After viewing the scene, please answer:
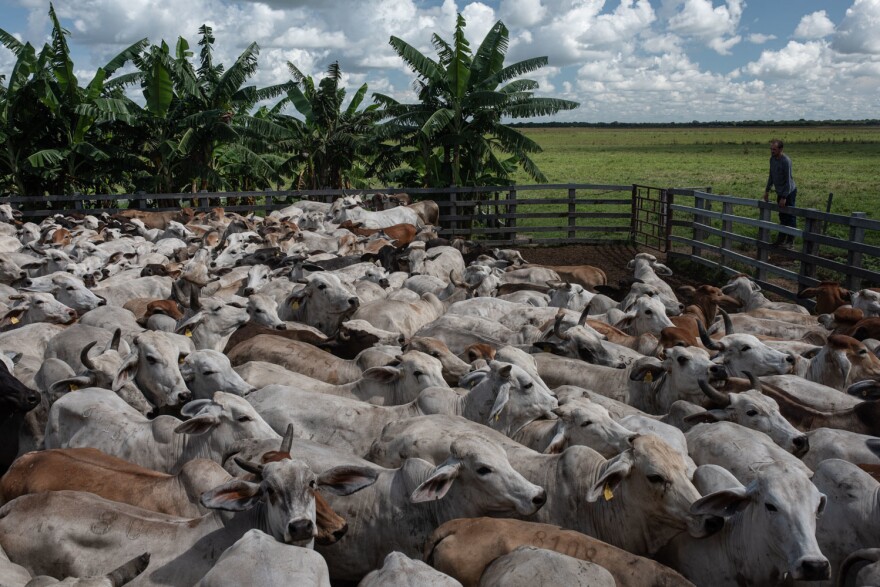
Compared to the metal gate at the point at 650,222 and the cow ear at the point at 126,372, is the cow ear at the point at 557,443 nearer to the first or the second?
the cow ear at the point at 126,372

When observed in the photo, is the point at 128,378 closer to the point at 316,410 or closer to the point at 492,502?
the point at 316,410

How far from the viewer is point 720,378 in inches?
283

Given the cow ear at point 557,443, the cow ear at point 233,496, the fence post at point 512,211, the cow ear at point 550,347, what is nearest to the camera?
the cow ear at point 233,496

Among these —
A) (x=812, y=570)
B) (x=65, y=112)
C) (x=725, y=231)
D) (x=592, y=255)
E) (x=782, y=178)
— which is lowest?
(x=592, y=255)

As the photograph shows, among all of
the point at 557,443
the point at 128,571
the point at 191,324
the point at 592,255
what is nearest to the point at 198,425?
the point at 128,571

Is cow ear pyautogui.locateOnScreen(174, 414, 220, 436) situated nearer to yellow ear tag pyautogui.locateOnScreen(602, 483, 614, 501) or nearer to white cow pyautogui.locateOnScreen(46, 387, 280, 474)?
white cow pyautogui.locateOnScreen(46, 387, 280, 474)

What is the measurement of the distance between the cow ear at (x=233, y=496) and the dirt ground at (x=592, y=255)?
13.4m

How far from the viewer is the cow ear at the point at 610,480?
5031mm

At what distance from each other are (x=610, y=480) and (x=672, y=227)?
63.1 ft

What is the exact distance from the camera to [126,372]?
718 centimetres

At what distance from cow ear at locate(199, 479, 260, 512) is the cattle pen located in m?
9.67

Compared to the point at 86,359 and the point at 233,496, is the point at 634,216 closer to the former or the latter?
the point at 86,359

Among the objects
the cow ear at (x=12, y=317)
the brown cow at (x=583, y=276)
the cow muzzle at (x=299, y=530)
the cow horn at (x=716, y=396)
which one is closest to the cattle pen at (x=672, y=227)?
the brown cow at (x=583, y=276)

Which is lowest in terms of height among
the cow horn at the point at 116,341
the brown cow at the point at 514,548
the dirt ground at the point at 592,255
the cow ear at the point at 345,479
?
the dirt ground at the point at 592,255
